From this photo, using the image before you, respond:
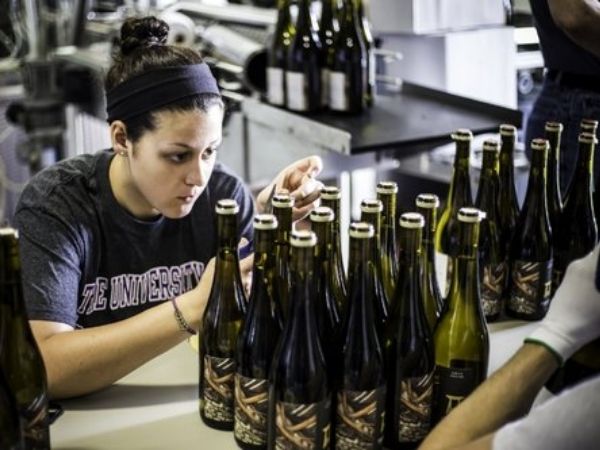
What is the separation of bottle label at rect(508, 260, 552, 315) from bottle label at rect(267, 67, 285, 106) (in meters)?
1.35

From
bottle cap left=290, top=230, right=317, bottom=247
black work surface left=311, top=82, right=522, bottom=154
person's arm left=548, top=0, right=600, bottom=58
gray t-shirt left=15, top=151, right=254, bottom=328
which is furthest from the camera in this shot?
black work surface left=311, top=82, right=522, bottom=154

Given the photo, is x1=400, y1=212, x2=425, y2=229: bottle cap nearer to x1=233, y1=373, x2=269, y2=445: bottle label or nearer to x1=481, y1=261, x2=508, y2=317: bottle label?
x1=233, y1=373, x2=269, y2=445: bottle label

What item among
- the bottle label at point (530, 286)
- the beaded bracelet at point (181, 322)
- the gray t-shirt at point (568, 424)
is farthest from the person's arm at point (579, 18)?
the gray t-shirt at point (568, 424)

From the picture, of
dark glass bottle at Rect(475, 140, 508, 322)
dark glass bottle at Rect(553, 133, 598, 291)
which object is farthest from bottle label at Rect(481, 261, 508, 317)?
dark glass bottle at Rect(553, 133, 598, 291)

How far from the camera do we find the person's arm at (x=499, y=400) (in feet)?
3.08

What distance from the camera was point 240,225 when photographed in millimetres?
1602

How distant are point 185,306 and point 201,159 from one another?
0.28 m

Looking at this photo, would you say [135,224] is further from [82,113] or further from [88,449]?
[82,113]

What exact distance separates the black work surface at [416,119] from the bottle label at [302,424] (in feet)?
→ 4.47

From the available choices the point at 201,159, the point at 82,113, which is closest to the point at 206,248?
the point at 201,159

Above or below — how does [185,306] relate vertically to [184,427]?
above

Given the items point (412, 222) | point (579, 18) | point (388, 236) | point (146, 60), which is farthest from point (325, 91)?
point (412, 222)

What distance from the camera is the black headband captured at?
136 cm

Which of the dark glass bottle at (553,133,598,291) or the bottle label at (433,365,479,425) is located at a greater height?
the dark glass bottle at (553,133,598,291)
